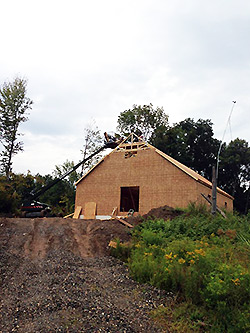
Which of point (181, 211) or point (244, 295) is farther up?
point (181, 211)

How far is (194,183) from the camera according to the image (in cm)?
1655

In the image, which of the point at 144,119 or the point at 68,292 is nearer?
the point at 68,292

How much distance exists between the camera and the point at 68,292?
677 cm

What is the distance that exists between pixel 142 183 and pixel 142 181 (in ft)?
0.37

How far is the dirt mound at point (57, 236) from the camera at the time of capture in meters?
10.1

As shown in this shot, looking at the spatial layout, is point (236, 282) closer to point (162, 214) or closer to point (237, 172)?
point (162, 214)

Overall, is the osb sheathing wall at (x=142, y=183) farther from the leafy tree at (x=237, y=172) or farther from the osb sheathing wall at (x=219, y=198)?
the leafy tree at (x=237, y=172)

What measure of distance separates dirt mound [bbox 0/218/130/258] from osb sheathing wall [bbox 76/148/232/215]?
504 centimetres

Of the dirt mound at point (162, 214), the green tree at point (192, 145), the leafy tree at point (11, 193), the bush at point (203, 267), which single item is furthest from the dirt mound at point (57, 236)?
the green tree at point (192, 145)

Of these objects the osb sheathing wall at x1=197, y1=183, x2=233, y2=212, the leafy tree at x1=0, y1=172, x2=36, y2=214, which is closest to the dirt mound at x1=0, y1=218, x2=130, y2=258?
the osb sheathing wall at x1=197, y1=183, x2=233, y2=212

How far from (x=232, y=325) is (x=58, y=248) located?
6055 millimetres

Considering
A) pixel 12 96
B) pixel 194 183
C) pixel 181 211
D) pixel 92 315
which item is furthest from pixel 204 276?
pixel 12 96

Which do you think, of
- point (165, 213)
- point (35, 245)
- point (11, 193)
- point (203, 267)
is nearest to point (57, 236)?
point (35, 245)

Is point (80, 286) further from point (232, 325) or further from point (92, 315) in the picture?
point (232, 325)
